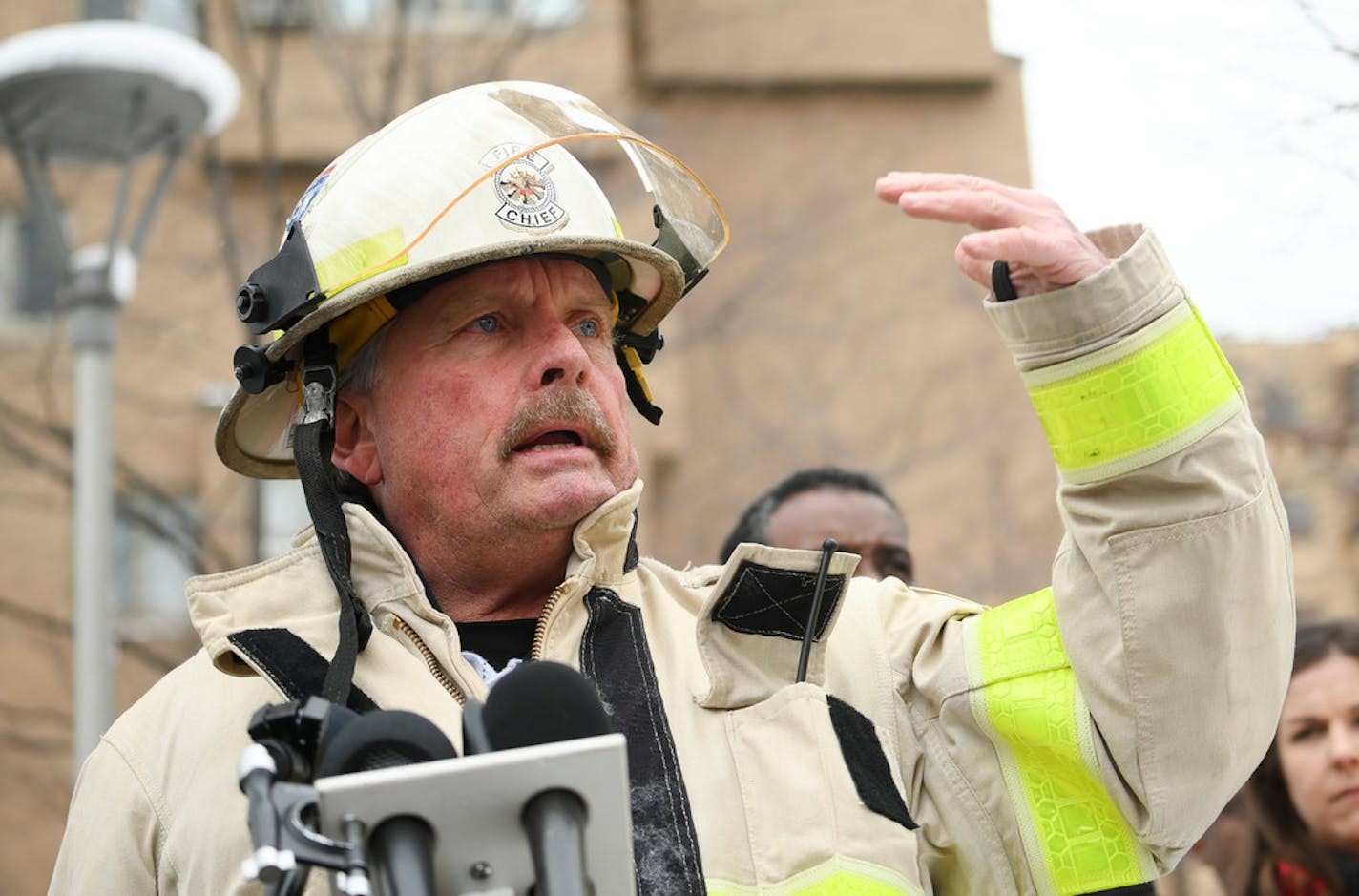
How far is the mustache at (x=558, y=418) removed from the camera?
3.13 m

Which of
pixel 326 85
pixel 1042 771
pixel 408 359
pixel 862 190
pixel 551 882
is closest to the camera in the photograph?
pixel 551 882

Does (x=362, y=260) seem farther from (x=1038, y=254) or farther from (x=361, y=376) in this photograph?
(x=1038, y=254)

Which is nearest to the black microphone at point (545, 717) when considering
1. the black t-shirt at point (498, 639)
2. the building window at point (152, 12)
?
the black t-shirt at point (498, 639)

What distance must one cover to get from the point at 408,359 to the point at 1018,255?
1.36 meters

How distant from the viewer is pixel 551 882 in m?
1.82

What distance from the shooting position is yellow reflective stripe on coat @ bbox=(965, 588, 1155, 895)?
8.67 ft

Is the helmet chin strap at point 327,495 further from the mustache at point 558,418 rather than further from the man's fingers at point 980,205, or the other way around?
the man's fingers at point 980,205

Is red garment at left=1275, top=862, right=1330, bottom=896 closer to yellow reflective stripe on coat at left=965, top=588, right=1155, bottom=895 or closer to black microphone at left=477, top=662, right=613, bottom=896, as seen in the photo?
yellow reflective stripe on coat at left=965, top=588, right=1155, bottom=895

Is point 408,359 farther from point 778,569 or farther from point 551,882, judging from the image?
point 551,882

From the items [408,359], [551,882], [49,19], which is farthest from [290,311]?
[49,19]

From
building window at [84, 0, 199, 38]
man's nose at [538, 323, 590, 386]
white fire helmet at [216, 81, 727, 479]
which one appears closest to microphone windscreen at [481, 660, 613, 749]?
man's nose at [538, 323, 590, 386]

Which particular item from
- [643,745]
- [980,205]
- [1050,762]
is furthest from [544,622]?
[980,205]

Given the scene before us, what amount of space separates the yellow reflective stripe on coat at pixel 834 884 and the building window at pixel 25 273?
12881 millimetres

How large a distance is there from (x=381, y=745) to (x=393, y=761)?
23 mm
